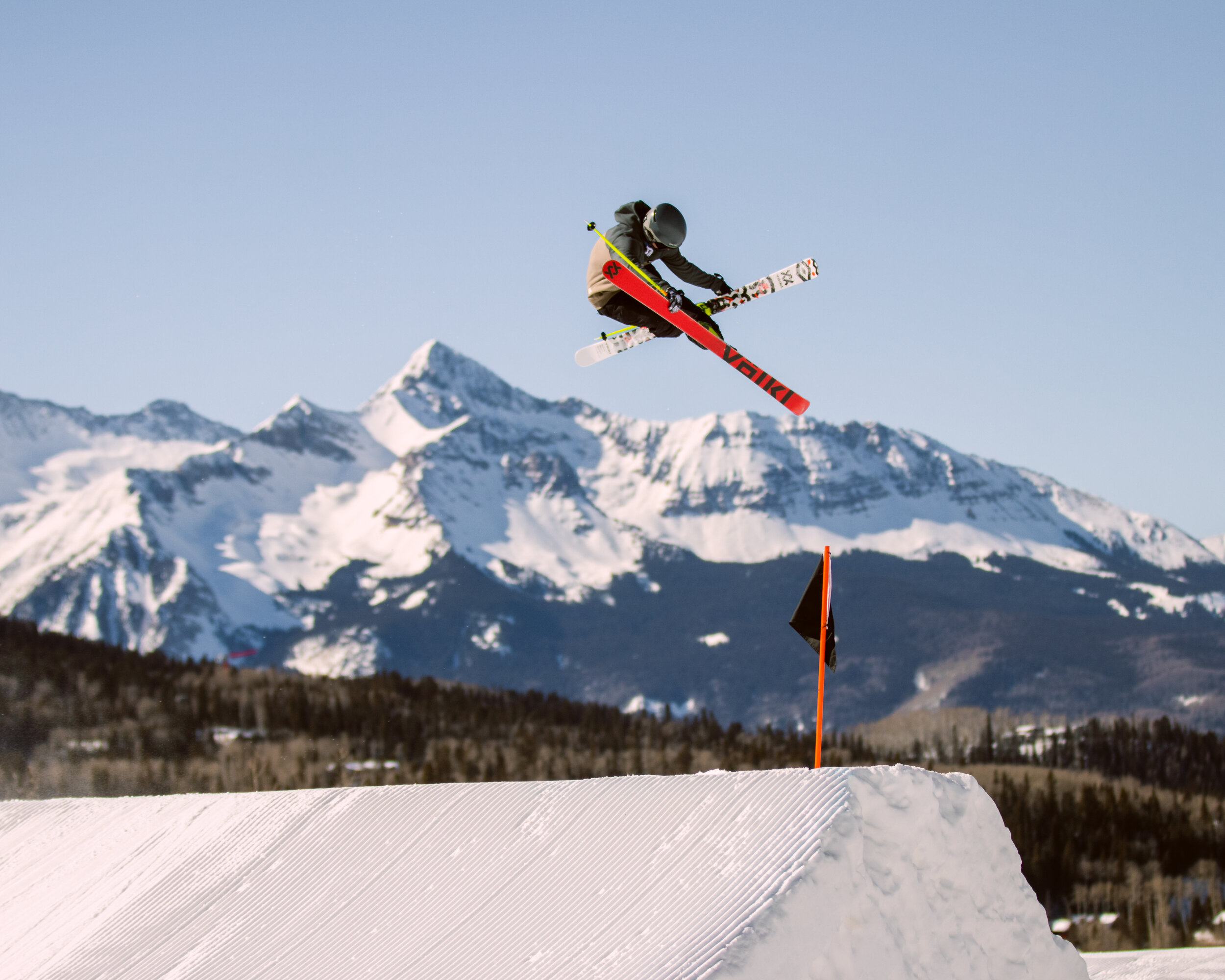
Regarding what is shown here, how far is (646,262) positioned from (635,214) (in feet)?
1.53

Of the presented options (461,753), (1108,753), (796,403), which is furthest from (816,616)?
(1108,753)

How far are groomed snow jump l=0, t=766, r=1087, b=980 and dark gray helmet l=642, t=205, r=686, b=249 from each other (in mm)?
4887

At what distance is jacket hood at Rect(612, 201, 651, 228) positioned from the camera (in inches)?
458

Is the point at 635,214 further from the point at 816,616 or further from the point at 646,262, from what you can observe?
the point at 816,616

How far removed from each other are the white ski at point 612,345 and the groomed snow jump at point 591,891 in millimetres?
5756

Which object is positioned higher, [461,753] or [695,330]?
[695,330]

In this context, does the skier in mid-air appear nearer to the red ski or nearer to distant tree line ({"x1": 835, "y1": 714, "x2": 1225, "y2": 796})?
the red ski

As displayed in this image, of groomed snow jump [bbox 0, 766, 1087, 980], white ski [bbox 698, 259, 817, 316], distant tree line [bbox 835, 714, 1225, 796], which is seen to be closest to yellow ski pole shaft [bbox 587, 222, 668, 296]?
white ski [bbox 698, 259, 817, 316]

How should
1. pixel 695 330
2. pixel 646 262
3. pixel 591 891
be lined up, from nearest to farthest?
pixel 591 891, pixel 646 262, pixel 695 330

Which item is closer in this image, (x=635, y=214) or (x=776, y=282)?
(x=635, y=214)

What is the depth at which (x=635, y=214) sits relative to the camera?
11656 millimetres

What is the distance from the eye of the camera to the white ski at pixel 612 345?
14.1 metres

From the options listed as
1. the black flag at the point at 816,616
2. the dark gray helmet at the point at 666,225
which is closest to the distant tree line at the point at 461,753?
the black flag at the point at 816,616

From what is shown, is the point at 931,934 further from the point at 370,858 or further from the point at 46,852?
the point at 46,852
